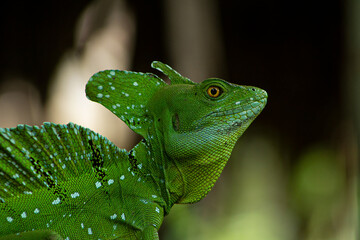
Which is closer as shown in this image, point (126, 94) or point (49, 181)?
point (49, 181)

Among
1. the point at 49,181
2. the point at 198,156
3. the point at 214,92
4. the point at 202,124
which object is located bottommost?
the point at 49,181

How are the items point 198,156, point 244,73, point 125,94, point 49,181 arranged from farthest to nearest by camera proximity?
point 244,73 → point 125,94 → point 198,156 → point 49,181

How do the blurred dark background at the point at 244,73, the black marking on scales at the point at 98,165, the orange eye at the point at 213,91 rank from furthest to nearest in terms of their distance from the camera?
the blurred dark background at the point at 244,73 → the orange eye at the point at 213,91 → the black marking on scales at the point at 98,165

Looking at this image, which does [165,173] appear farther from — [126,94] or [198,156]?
[126,94]

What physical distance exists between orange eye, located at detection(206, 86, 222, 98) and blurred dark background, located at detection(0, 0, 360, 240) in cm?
282

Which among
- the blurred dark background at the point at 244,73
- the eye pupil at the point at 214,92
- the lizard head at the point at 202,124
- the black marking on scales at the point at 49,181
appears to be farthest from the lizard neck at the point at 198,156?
the blurred dark background at the point at 244,73

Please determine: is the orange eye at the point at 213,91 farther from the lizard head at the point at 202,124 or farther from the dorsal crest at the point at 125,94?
the dorsal crest at the point at 125,94

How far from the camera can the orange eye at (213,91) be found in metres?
1.59

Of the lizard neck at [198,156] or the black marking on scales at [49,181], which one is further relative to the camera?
the lizard neck at [198,156]

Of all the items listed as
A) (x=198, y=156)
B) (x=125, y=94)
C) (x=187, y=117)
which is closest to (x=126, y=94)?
(x=125, y=94)

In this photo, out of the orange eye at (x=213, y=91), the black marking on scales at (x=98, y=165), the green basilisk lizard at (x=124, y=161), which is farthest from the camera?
the orange eye at (x=213, y=91)

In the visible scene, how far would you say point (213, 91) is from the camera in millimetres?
1598

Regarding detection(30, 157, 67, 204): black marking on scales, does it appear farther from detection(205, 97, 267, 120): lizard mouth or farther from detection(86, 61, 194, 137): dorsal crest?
detection(205, 97, 267, 120): lizard mouth

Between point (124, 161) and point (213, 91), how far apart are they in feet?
1.33
